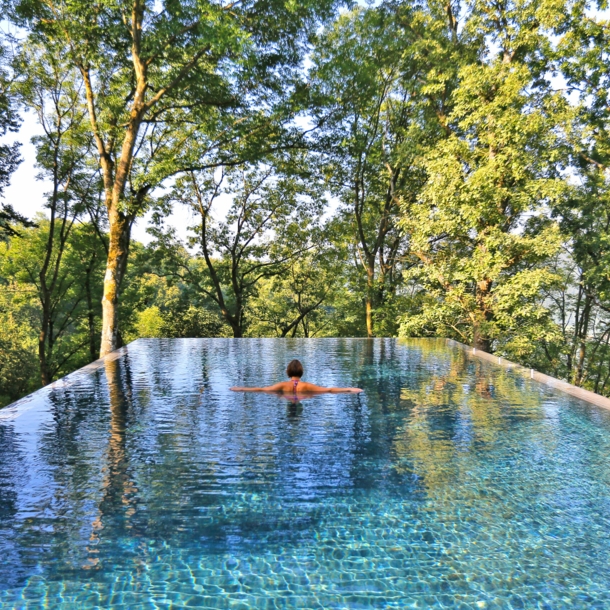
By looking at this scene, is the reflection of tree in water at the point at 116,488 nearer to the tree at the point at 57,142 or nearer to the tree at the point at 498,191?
the tree at the point at 498,191

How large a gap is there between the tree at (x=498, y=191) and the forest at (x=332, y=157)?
0.06 metres

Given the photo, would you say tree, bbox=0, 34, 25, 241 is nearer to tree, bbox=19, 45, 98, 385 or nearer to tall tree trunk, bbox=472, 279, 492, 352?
tree, bbox=19, 45, 98, 385

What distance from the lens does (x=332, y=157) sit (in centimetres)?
1706

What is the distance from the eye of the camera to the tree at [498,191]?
12023 millimetres

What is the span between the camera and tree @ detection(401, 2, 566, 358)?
39.4 ft

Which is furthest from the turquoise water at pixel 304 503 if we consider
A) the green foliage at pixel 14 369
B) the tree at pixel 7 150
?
the green foliage at pixel 14 369

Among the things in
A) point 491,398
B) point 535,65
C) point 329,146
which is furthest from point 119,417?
point 535,65

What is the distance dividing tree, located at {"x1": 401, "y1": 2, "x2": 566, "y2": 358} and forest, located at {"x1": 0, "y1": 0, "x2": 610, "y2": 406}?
0.21 ft

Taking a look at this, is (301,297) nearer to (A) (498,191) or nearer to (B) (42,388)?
(A) (498,191)

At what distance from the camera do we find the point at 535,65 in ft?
47.5

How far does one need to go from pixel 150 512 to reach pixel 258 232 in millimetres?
18968

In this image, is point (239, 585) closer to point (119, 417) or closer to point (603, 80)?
point (119, 417)

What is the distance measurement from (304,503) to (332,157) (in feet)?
50.1

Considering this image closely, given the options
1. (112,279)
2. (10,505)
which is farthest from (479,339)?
(10,505)
